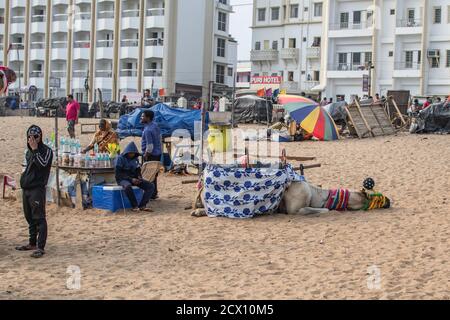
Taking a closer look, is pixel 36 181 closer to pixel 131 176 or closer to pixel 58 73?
pixel 131 176

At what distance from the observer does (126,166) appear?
10.5 metres

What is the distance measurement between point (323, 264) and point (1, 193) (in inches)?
286

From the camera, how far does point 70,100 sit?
74.0ft

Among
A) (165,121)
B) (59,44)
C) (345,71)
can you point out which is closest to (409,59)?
(345,71)

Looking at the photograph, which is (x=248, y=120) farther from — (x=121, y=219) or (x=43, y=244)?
(x=43, y=244)

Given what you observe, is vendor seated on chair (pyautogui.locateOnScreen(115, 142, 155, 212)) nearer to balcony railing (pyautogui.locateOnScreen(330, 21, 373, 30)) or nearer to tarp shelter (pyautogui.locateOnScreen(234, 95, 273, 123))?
tarp shelter (pyautogui.locateOnScreen(234, 95, 273, 123))

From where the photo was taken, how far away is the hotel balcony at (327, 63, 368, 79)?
1886 inches

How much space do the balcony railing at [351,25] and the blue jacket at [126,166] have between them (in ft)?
132

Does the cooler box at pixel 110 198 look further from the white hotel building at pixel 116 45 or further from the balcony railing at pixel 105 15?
the balcony railing at pixel 105 15

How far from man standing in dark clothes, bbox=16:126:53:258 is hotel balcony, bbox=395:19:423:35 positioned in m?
41.3

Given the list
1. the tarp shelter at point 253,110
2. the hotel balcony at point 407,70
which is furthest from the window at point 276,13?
the tarp shelter at point 253,110

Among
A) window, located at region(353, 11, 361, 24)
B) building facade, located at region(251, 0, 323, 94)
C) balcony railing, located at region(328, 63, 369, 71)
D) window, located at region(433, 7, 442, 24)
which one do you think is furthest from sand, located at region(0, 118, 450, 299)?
building facade, located at region(251, 0, 323, 94)

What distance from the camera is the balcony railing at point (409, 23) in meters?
45.8

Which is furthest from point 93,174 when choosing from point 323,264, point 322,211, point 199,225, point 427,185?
point 427,185
